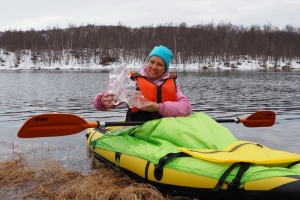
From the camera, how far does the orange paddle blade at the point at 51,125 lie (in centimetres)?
402

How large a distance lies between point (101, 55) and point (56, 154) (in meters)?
59.1

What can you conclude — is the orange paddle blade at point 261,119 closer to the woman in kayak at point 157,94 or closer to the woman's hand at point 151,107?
the woman in kayak at point 157,94

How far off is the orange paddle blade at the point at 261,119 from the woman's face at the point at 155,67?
160cm

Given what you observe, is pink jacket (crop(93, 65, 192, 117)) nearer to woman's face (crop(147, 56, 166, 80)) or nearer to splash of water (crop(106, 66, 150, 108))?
woman's face (crop(147, 56, 166, 80))

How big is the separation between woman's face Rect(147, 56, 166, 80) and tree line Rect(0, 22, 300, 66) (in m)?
54.7

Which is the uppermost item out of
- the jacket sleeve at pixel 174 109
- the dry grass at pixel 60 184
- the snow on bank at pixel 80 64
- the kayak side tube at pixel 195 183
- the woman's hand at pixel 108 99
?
the snow on bank at pixel 80 64

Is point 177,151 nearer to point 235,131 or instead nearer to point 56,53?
point 235,131

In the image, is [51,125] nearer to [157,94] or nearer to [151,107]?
[151,107]

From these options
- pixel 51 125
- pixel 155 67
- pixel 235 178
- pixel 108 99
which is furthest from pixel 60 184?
pixel 235 178

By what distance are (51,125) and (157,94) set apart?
140 centimetres

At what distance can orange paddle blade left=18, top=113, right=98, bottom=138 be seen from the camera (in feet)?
13.2

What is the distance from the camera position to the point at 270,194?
8.63 ft

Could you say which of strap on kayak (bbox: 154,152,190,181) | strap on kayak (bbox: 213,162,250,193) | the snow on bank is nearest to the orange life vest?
strap on kayak (bbox: 154,152,190,181)

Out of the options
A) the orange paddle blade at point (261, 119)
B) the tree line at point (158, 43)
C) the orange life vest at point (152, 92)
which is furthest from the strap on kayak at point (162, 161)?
the tree line at point (158, 43)
